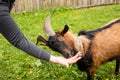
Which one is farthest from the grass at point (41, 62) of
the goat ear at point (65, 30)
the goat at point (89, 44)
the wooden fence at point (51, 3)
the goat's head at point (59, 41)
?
the goat ear at point (65, 30)

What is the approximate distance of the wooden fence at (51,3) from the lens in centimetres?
1241

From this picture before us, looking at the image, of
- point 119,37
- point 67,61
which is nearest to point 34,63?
point 119,37

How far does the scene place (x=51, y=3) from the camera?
12695 millimetres

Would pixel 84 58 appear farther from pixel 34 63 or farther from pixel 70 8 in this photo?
pixel 70 8

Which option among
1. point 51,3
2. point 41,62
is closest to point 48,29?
point 41,62

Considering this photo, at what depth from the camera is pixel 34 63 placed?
6.95 metres

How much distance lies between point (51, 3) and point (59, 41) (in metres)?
7.50

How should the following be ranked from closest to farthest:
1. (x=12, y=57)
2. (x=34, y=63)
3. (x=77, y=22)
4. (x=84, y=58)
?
(x=84, y=58) < (x=34, y=63) < (x=12, y=57) < (x=77, y=22)

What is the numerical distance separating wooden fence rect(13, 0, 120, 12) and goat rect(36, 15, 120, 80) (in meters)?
6.75

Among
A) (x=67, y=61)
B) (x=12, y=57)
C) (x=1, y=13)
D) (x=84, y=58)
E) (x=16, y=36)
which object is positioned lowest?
(x=12, y=57)

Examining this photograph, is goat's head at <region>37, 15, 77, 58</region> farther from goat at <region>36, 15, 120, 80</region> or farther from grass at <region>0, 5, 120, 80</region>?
grass at <region>0, 5, 120, 80</region>

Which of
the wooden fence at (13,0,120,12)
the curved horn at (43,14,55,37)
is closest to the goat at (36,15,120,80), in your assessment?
the curved horn at (43,14,55,37)

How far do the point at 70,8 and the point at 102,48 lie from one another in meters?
7.16

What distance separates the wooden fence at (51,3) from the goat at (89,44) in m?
6.75
